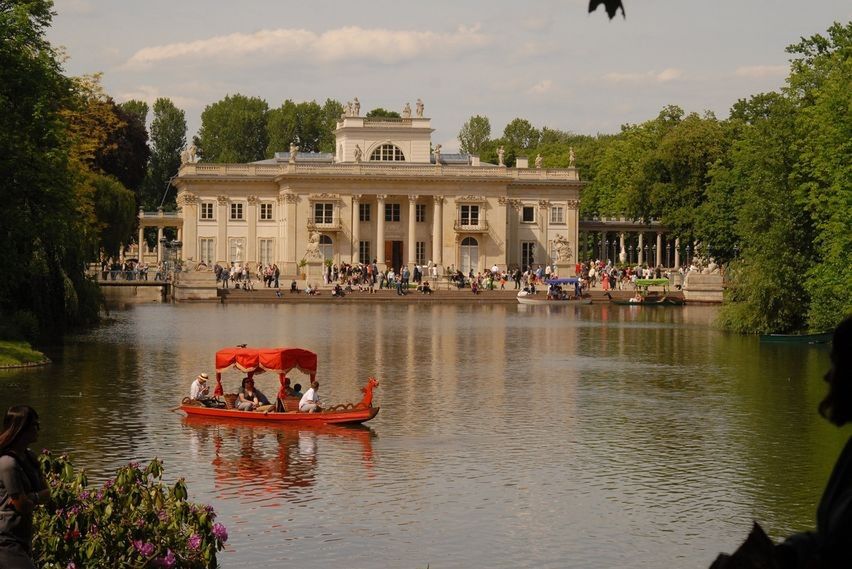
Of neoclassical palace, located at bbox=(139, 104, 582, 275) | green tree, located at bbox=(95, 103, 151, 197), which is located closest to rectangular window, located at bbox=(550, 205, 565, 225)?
neoclassical palace, located at bbox=(139, 104, 582, 275)

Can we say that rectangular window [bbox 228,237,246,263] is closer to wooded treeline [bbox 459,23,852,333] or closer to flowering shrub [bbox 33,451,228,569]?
wooded treeline [bbox 459,23,852,333]

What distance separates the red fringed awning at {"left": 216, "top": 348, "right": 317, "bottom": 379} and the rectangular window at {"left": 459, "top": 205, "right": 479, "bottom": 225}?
6664 cm

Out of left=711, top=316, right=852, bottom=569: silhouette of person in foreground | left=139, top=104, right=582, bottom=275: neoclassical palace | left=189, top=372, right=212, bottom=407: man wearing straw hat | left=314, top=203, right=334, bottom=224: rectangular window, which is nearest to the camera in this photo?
left=711, top=316, right=852, bottom=569: silhouette of person in foreground

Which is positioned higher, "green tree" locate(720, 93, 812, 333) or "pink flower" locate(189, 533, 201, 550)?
"green tree" locate(720, 93, 812, 333)

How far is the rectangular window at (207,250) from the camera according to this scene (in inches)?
3755

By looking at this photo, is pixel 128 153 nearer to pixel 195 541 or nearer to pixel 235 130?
pixel 235 130

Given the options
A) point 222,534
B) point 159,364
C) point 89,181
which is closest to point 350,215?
point 89,181

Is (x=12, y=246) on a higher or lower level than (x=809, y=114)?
lower

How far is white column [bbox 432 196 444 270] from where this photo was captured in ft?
308

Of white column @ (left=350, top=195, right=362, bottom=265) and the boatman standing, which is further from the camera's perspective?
white column @ (left=350, top=195, right=362, bottom=265)

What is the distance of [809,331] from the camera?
156 feet

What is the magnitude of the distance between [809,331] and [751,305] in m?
2.92

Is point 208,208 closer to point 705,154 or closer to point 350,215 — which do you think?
point 350,215

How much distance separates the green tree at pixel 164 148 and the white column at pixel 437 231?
39.5 metres
